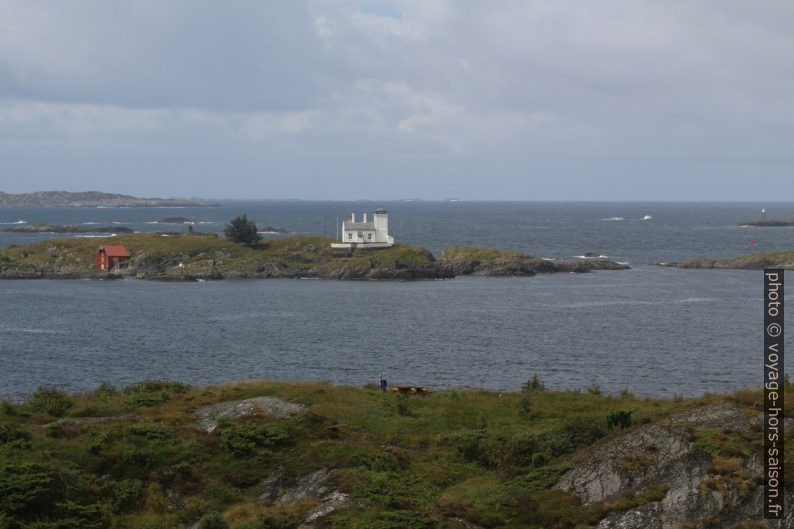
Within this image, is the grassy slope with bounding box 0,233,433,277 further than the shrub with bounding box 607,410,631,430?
Yes

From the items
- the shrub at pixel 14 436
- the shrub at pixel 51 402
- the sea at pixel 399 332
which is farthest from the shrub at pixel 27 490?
the sea at pixel 399 332

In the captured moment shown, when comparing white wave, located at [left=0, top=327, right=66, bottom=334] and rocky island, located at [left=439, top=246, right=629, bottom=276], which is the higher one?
rocky island, located at [left=439, top=246, right=629, bottom=276]

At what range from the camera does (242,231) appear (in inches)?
5605

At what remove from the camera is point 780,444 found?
2714 cm

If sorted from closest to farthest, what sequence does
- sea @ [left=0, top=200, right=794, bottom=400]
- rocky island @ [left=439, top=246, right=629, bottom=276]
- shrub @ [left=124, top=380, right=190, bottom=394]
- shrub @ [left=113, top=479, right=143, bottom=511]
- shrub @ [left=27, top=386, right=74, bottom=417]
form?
shrub @ [left=113, top=479, right=143, bottom=511], shrub @ [left=27, top=386, right=74, bottom=417], shrub @ [left=124, top=380, right=190, bottom=394], sea @ [left=0, top=200, right=794, bottom=400], rocky island @ [left=439, top=246, right=629, bottom=276]

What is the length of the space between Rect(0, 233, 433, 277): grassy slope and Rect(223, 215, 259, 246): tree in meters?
1.29

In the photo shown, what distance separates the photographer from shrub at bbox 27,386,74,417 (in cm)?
3634

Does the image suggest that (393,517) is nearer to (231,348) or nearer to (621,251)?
Result: (231,348)

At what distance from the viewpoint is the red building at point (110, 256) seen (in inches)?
5375

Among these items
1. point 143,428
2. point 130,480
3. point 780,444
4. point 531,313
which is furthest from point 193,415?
point 531,313

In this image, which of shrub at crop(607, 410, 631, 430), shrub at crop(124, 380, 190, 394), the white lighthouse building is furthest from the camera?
the white lighthouse building

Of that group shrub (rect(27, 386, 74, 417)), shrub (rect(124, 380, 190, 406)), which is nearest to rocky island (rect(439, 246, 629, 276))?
shrub (rect(124, 380, 190, 406))

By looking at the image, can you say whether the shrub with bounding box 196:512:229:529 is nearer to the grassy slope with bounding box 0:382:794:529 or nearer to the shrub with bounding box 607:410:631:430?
the grassy slope with bounding box 0:382:794:529

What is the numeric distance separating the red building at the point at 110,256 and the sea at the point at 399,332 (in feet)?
26.7
